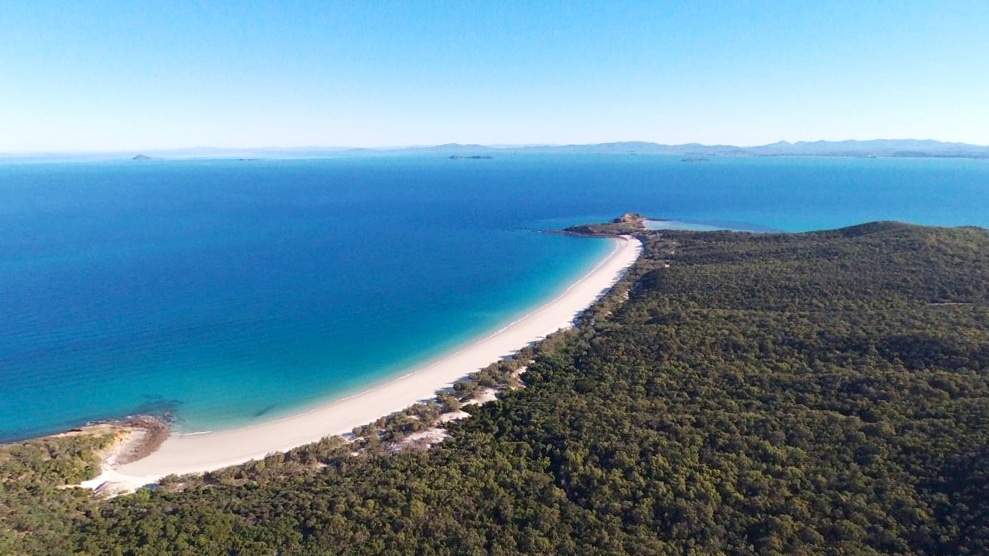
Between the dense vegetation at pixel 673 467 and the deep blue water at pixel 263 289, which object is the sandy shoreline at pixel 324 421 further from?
the dense vegetation at pixel 673 467

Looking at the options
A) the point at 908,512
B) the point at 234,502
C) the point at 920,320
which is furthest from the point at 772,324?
the point at 234,502

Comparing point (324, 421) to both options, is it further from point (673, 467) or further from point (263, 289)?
point (263, 289)

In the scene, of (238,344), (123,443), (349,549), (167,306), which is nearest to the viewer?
(349,549)

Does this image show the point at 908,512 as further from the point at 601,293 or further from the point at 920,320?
the point at 601,293

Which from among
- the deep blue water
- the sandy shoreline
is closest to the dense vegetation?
the sandy shoreline

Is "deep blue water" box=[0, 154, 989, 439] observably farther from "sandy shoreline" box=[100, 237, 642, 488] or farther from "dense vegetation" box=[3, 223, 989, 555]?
"dense vegetation" box=[3, 223, 989, 555]

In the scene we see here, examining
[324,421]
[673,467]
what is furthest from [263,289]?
[673,467]
